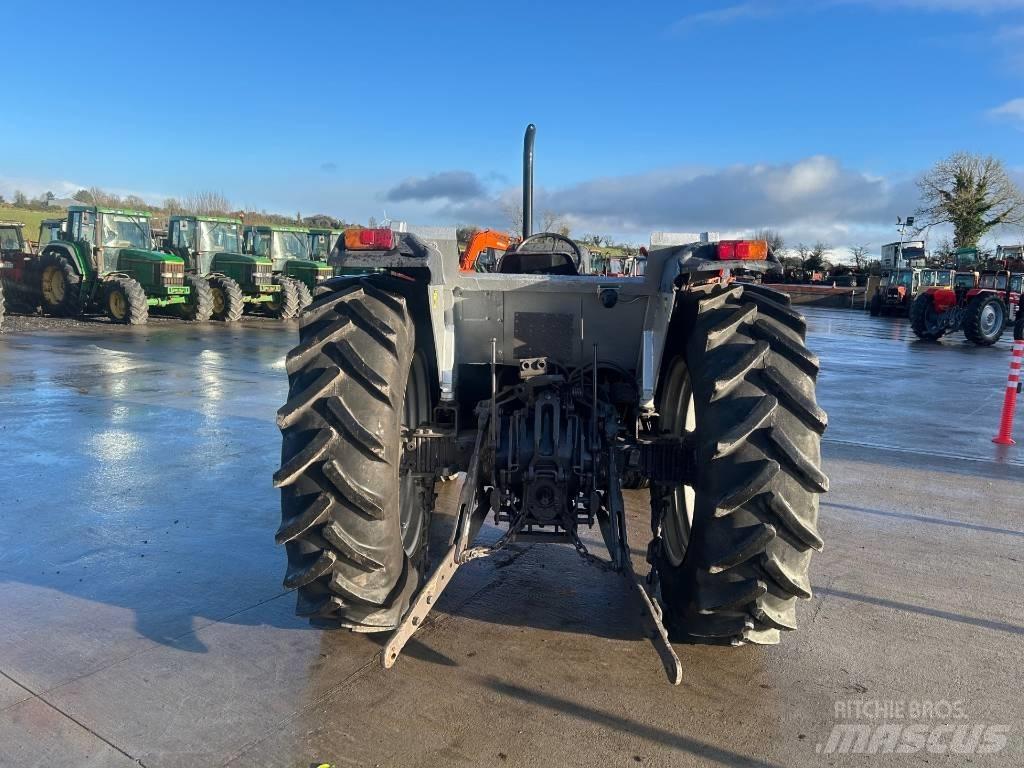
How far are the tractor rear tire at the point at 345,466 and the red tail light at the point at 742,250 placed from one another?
4.73ft

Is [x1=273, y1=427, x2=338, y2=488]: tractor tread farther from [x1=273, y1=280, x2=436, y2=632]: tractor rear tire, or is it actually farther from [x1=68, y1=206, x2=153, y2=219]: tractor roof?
[x1=68, y1=206, x2=153, y2=219]: tractor roof

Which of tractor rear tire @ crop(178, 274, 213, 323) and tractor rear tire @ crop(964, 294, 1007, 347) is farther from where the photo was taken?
tractor rear tire @ crop(964, 294, 1007, 347)

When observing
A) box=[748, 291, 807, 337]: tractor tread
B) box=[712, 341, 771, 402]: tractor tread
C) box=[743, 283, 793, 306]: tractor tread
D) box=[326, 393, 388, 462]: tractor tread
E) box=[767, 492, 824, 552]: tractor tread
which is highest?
box=[743, 283, 793, 306]: tractor tread

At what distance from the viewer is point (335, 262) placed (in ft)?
11.0

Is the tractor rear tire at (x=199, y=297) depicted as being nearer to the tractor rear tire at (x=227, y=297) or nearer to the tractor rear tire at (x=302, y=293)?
the tractor rear tire at (x=227, y=297)

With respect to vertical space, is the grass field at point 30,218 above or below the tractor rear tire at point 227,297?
above

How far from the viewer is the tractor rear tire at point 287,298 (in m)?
22.1

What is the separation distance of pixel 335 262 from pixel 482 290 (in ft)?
2.70

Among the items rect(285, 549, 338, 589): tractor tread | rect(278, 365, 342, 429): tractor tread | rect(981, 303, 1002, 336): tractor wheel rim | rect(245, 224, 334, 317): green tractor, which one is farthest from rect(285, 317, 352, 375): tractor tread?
rect(981, 303, 1002, 336): tractor wheel rim

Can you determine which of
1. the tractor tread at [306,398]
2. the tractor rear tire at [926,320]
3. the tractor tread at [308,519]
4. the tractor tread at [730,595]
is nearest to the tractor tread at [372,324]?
the tractor tread at [306,398]

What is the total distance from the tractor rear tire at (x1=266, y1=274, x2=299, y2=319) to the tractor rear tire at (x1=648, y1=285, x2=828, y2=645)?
20198mm

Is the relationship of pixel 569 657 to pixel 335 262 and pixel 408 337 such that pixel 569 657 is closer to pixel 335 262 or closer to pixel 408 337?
pixel 408 337

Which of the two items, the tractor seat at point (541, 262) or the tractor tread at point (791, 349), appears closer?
the tractor tread at point (791, 349)

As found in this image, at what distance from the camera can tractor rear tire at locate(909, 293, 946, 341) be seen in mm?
23406
